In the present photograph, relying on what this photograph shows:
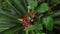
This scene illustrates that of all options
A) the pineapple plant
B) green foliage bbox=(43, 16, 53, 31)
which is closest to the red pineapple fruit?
the pineapple plant

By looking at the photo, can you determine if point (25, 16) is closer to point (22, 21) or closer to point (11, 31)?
point (22, 21)

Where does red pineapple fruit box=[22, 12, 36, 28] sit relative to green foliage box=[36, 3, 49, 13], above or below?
below

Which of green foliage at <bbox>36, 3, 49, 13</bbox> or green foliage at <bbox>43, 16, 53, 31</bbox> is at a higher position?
green foliage at <bbox>36, 3, 49, 13</bbox>

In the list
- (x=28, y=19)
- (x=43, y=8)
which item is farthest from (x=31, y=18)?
(x=43, y=8)

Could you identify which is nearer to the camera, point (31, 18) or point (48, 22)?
point (48, 22)

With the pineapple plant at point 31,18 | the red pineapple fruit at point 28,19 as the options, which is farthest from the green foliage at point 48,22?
the red pineapple fruit at point 28,19

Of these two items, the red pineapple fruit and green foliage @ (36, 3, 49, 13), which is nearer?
green foliage @ (36, 3, 49, 13)

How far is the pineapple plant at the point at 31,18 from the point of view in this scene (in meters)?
1.16

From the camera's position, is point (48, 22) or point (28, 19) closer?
point (48, 22)

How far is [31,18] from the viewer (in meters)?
1.24

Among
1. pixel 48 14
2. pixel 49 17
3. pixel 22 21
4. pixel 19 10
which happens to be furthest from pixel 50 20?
pixel 19 10

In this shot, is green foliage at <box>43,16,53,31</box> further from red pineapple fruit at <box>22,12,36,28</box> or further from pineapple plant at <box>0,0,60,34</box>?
red pineapple fruit at <box>22,12,36,28</box>

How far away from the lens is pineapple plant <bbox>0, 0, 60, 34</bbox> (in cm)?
116

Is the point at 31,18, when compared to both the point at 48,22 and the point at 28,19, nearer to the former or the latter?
the point at 28,19
